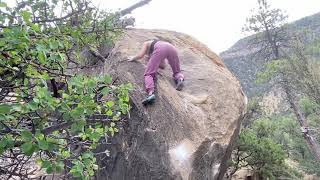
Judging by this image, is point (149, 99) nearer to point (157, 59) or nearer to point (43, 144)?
point (157, 59)

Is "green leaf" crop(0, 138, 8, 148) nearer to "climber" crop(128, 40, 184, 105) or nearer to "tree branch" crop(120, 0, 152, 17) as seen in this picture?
"climber" crop(128, 40, 184, 105)

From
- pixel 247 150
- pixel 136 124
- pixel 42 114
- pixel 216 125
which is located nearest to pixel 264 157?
pixel 247 150

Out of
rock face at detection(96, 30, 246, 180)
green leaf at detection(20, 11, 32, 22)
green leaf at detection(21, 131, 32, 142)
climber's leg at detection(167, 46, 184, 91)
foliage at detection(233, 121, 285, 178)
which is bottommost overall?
foliage at detection(233, 121, 285, 178)

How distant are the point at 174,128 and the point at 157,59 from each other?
1.57 metres

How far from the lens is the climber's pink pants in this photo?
8.14 m

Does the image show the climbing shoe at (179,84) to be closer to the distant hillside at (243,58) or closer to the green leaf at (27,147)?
the green leaf at (27,147)

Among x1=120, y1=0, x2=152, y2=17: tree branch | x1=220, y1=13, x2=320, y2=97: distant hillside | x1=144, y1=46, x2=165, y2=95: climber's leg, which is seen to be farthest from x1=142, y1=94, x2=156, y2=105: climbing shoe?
x1=220, y1=13, x2=320, y2=97: distant hillside

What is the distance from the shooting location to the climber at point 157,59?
826cm

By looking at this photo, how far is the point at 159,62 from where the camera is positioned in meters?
8.53

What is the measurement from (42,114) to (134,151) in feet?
13.3

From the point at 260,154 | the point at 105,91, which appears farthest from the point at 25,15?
the point at 260,154

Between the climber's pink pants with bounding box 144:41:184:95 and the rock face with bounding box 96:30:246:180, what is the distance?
0.20 m

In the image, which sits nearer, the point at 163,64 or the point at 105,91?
the point at 105,91

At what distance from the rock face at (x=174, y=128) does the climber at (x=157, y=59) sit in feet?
0.56
